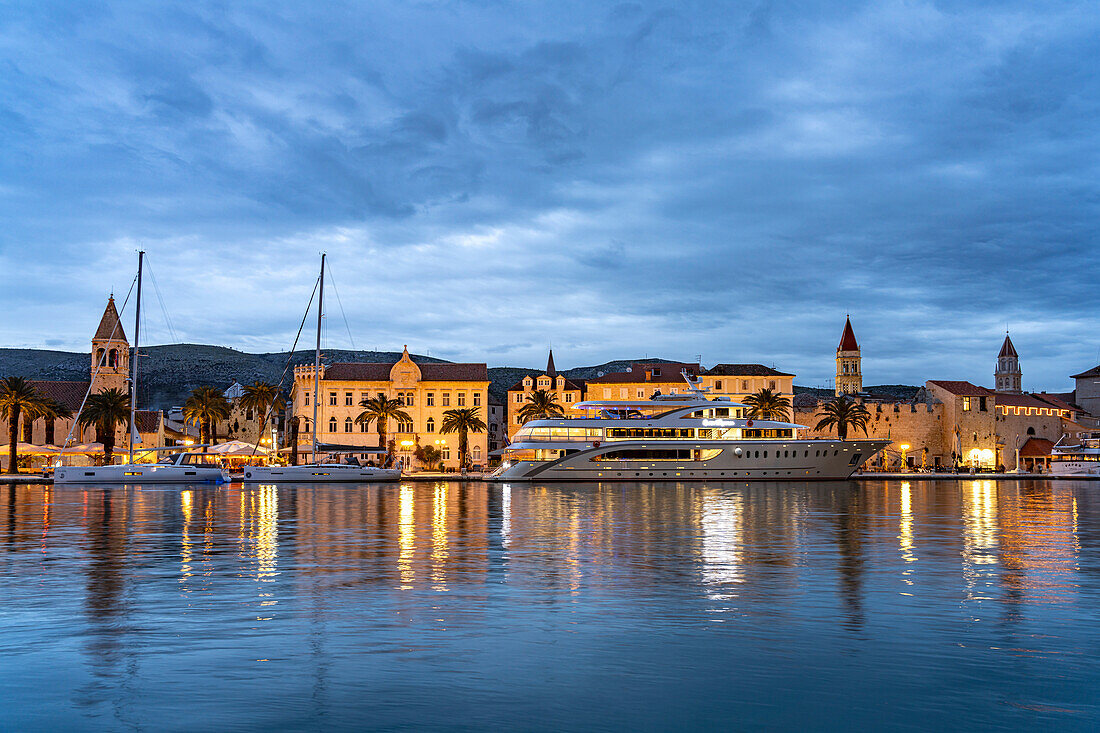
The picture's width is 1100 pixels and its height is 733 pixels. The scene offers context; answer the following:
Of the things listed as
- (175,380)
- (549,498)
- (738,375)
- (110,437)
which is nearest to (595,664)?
(549,498)

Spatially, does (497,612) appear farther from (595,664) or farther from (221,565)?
(221,565)

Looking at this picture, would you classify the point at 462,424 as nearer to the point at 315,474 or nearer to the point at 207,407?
the point at 315,474

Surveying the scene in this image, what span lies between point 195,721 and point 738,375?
3599 inches

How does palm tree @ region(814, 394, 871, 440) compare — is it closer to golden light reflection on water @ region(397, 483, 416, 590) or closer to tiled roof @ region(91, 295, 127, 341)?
golden light reflection on water @ region(397, 483, 416, 590)

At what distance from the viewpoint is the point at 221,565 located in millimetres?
19062

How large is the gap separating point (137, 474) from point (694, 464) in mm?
41360

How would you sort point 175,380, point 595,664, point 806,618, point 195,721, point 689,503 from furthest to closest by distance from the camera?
point 175,380 < point 689,503 < point 806,618 < point 595,664 < point 195,721

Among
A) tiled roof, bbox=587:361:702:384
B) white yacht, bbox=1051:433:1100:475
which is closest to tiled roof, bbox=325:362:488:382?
tiled roof, bbox=587:361:702:384

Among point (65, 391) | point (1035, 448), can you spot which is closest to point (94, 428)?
point (65, 391)

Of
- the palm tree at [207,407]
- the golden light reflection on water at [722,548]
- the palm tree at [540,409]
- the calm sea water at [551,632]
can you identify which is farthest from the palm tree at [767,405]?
the calm sea water at [551,632]

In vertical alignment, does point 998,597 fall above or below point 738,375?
below

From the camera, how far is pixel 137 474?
215ft

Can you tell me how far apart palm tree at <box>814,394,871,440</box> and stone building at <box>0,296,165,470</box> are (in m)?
64.1

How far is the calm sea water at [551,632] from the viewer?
8.71 metres
